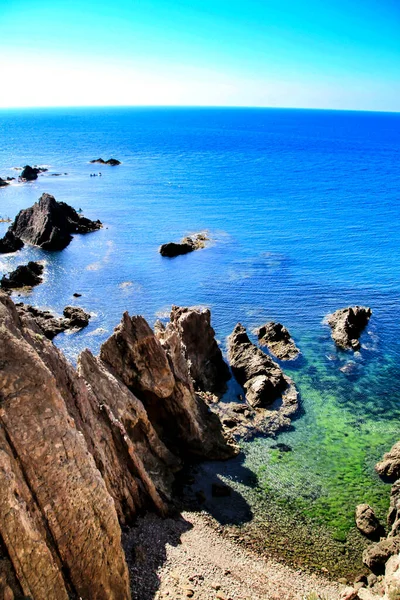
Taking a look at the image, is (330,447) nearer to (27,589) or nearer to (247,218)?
(27,589)

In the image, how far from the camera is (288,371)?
58.4 m

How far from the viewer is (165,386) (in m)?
41.5

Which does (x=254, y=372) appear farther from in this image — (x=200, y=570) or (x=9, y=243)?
(x=9, y=243)

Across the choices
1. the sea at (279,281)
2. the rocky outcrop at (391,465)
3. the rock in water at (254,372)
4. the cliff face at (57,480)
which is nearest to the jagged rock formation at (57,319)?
the sea at (279,281)

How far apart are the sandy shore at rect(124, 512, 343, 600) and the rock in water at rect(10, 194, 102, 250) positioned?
7860 cm

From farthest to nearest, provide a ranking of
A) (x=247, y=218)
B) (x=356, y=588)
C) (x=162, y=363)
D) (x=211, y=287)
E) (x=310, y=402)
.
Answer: (x=247, y=218)
(x=211, y=287)
(x=310, y=402)
(x=162, y=363)
(x=356, y=588)

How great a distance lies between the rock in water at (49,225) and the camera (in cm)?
10269

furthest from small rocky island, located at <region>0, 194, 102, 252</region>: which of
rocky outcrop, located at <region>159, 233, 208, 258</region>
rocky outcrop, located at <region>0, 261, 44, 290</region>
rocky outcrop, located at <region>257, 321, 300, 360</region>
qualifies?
rocky outcrop, located at <region>257, 321, 300, 360</region>

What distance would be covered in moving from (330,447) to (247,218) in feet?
286

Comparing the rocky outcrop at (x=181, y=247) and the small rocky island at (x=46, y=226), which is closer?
the rocky outcrop at (x=181, y=247)

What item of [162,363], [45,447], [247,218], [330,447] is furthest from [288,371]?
[247,218]

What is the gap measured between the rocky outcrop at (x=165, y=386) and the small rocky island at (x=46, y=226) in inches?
2521

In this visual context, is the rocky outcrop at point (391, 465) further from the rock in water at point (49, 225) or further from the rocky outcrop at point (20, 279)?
the rock in water at point (49, 225)

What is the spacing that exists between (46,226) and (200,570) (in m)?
86.4
